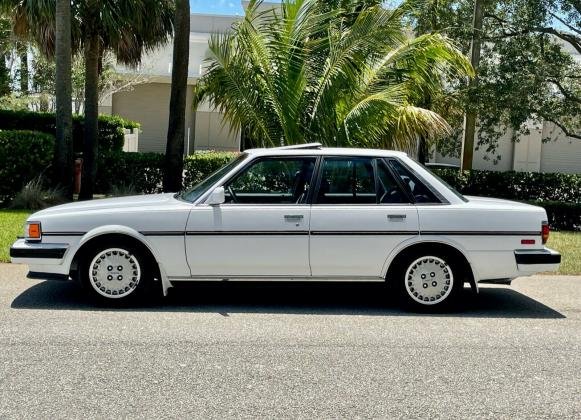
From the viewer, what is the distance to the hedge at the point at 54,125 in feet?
69.6

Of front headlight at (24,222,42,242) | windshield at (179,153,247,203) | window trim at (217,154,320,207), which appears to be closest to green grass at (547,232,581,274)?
window trim at (217,154,320,207)

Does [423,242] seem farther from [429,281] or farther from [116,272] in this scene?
[116,272]


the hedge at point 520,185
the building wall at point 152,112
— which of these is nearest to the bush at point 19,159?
the hedge at point 520,185

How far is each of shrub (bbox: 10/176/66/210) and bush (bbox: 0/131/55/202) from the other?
9.4 inches

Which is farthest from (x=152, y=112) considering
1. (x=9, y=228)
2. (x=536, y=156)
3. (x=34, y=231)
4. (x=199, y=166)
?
(x=34, y=231)

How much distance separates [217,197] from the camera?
23.0 feet

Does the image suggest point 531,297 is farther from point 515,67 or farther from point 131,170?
point 131,170

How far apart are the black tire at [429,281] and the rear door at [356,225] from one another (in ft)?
0.81

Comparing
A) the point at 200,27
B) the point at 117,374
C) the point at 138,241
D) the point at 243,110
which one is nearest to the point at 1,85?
the point at 200,27

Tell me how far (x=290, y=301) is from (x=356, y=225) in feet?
4.17

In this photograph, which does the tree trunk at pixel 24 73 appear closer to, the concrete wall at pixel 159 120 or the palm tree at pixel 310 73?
the concrete wall at pixel 159 120

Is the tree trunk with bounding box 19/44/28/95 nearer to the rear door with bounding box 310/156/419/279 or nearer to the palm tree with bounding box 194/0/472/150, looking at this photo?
the palm tree with bounding box 194/0/472/150

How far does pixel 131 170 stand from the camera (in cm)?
1659

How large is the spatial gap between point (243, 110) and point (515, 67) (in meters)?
5.85
